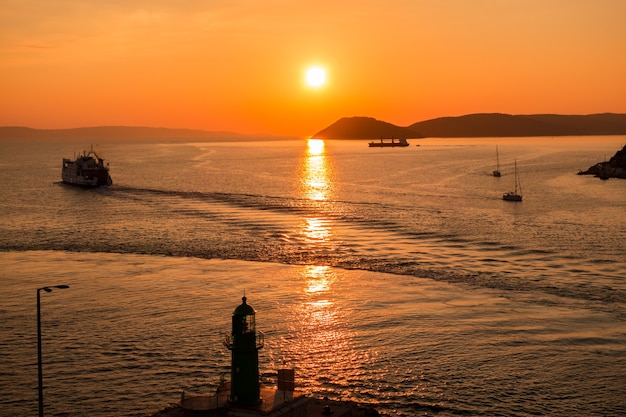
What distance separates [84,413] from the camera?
108 ft

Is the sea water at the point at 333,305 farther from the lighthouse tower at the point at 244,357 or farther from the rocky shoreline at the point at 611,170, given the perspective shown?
the rocky shoreline at the point at 611,170

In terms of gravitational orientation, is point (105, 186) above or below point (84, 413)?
above

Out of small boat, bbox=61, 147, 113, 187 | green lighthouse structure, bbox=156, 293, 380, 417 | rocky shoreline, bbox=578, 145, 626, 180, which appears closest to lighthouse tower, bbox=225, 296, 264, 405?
green lighthouse structure, bbox=156, 293, 380, 417

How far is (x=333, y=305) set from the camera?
5156 cm

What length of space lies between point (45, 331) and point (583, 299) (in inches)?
1590

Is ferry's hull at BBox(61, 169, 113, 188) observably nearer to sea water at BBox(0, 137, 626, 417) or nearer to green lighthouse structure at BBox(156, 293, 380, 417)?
sea water at BBox(0, 137, 626, 417)

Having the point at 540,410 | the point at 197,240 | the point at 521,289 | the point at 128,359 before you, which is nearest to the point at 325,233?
the point at 197,240

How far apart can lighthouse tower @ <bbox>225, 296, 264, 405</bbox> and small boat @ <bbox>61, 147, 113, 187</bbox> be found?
131 metres

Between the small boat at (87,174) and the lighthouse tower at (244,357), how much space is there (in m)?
131

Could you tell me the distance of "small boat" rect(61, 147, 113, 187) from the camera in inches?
5920

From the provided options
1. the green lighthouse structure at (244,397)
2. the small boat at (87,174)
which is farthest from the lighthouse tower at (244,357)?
the small boat at (87,174)

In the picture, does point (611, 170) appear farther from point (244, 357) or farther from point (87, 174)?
point (244, 357)

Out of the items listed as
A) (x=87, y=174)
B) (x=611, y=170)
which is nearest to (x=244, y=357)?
(x=87, y=174)

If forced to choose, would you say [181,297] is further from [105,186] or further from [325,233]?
[105,186]
